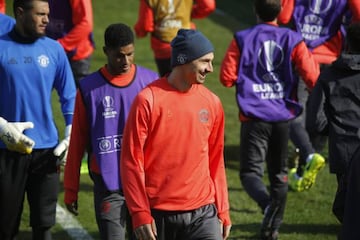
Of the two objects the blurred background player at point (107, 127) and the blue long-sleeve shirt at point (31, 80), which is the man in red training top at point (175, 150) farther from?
the blue long-sleeve shirt at point (31, 80)

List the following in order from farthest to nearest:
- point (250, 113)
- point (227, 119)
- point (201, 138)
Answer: point (227, 119)
point (250, 113)
point (201, 138)

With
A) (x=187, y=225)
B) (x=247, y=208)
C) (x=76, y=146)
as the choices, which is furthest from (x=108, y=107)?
(x=247, y=208)

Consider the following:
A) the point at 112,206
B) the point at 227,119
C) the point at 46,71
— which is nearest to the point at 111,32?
the point at 46,71

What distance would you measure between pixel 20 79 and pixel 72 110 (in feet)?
1.73

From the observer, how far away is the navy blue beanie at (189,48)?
532cm

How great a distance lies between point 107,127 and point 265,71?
211 cm

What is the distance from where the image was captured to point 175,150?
17.5 feet

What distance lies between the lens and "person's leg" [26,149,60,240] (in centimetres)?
656

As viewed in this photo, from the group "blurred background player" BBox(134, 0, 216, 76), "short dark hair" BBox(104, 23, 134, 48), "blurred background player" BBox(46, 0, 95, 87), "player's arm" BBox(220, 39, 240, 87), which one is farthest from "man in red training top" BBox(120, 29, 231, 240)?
"blurred background player" BBox(134, 0, 216, 76)

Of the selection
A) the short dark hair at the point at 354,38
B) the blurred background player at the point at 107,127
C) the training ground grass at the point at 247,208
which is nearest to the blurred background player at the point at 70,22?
the training ground grass at the point at 247,208

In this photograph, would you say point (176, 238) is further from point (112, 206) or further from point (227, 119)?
point (227, 119)

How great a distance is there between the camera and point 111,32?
5.98m

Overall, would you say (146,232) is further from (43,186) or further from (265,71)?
(265,71)

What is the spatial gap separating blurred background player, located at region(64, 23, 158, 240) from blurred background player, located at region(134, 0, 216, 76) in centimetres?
433
